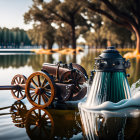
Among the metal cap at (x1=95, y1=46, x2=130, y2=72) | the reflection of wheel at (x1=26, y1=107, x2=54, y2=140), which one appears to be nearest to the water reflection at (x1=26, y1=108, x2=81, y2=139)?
the reflection of wheel at (x1=26, y1=107, x2=54, y2=140)

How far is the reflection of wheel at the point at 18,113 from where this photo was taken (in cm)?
460

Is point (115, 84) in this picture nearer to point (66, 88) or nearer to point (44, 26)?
point (66, 88)

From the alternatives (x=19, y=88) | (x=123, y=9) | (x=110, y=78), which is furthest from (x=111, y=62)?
(x=123, y=9)

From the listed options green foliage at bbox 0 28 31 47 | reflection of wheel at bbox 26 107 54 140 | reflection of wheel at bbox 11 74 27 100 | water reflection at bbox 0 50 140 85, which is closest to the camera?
reflection of wheel at bbox 26 107 54 140

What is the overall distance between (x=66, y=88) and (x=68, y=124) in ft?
3.89

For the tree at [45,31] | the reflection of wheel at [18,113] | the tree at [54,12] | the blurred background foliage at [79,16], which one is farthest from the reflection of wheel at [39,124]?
the tree at [45,31]

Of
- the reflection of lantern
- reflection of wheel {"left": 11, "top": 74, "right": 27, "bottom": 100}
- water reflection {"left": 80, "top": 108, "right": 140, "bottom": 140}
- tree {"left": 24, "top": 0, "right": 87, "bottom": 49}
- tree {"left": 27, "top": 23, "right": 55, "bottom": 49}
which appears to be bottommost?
water reflection {"left": 80, "top": 108, "right": 140, "bottom": 140}

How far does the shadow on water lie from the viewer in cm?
390

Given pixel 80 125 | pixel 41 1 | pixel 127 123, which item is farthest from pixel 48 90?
pixel 41 1

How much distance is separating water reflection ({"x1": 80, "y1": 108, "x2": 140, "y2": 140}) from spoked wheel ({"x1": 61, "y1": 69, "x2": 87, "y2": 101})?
104 centimetres

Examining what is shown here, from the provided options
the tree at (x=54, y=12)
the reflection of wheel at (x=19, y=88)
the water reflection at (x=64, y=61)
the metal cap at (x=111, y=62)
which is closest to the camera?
the metal cap at (x=111, y=62)

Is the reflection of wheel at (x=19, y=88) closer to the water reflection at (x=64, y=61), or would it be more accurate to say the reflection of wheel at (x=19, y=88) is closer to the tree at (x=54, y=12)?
the water reflection at (x=64, y=61)

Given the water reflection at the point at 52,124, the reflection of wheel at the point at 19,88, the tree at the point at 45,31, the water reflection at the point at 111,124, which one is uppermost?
the tree at the point at 45,31

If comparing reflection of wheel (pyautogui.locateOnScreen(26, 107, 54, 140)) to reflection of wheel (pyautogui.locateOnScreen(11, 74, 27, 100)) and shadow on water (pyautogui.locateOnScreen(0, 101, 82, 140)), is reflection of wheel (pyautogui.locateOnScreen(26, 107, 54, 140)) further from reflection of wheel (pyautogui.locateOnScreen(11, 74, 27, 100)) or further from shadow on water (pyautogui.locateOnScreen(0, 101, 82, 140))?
reflection of wheel (pyautogui.locateOnScreen(11, 74, 27, 100))
